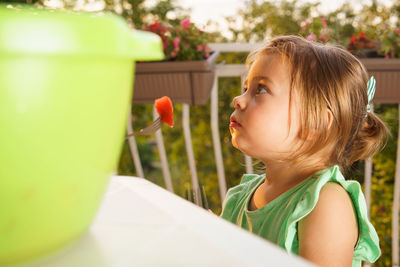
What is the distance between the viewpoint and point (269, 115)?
1.16 metres

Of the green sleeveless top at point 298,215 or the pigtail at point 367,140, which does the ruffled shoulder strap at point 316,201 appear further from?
the pigtail at point 367,140

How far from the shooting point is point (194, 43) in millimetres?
1685

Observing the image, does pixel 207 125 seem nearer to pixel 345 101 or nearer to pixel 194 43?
pixel 194 43

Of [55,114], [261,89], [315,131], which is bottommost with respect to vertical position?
[315,131]

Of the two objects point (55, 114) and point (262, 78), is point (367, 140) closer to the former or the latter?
point (262, 78)

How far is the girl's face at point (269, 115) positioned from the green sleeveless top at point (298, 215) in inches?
5.1

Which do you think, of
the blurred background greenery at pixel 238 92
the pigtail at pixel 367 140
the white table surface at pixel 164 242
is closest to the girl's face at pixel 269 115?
the pigtail at pixel 367 140

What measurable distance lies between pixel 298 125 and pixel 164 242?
0.88 m

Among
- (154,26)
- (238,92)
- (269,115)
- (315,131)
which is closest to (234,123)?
(269,115)

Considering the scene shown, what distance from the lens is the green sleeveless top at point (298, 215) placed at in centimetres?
100

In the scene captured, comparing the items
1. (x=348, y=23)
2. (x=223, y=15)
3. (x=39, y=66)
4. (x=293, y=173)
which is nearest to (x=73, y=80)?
(x=39, y=66)

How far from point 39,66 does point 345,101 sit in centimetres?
105

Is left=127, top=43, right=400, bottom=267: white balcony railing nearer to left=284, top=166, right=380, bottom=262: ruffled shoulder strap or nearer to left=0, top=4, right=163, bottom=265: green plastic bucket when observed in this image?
left=284, top=166, right=380, bottom=262: ruffled shoulder strap

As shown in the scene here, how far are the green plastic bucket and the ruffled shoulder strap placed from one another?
0.73m
